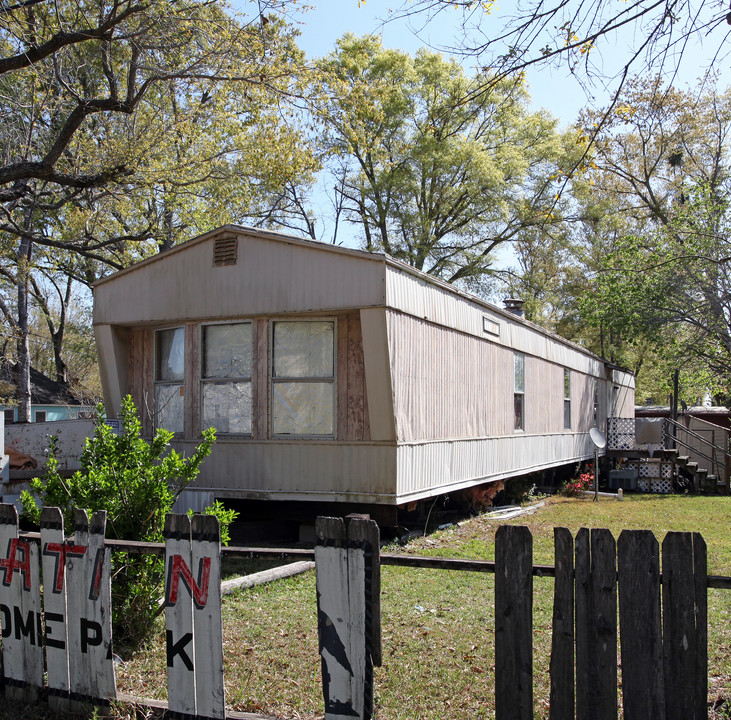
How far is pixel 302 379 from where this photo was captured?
9445 mm

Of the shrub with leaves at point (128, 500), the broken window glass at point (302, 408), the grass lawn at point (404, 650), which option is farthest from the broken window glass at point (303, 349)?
the shrub with leaves at point (128, 500)

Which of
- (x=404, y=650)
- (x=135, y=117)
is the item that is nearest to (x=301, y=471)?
(x=404, y=650)

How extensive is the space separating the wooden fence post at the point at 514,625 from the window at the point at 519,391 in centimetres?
1057

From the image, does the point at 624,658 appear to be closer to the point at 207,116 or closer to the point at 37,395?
the point at 207,116

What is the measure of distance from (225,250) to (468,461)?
4700 mm

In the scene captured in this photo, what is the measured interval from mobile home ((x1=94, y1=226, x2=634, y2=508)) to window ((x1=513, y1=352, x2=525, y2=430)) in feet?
9.49

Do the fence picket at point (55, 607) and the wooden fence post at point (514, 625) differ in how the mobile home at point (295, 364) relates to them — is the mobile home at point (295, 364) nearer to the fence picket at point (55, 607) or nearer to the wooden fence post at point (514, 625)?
the fence picket at point (55, 607)

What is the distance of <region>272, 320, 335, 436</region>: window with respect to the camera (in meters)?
9.38

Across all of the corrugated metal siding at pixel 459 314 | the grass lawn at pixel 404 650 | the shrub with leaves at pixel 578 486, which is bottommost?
the shrub with leaves at pixel 578 486

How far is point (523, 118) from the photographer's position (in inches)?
1199

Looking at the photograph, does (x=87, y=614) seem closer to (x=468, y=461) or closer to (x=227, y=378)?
(x=227, y=378)

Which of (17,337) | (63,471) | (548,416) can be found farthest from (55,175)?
(17,337)

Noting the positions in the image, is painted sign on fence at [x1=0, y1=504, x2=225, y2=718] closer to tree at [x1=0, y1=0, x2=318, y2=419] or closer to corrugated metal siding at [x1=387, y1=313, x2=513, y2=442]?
corrugated metal siding at [x1=387, y1=313, x2=513, y2=442]

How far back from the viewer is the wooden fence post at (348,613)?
353cm
